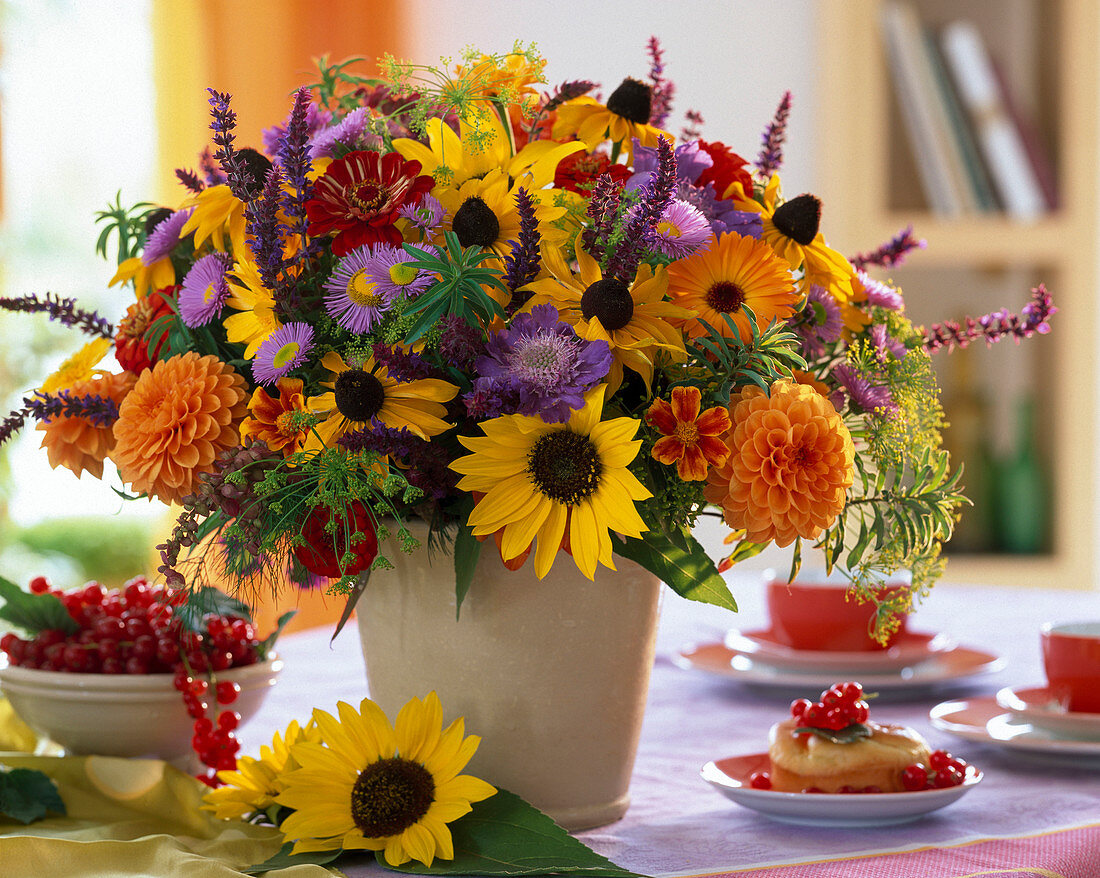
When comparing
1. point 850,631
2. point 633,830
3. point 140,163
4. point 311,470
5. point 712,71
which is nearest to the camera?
point 311,470

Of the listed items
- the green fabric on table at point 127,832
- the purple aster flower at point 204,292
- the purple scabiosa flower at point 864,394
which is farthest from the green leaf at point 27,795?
the purple scabiosa flower at point 864,394

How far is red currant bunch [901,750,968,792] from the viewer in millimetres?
671

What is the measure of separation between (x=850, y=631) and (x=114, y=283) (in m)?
0.64

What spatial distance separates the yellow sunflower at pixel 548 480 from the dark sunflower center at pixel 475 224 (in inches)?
3.9

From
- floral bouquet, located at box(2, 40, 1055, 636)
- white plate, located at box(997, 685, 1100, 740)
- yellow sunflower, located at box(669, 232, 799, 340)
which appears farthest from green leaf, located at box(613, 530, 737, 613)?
white plate, located at box(997, 685, 1100, 740)

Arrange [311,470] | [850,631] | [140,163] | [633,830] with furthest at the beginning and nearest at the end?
[140,163] < [850,631] < [633,830] < [311,470]

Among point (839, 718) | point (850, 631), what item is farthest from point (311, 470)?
point (850, 631)

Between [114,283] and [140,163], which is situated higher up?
[140,163]

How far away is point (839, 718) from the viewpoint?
2.26 ft

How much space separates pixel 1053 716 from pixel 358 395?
Result: 0.53 metres

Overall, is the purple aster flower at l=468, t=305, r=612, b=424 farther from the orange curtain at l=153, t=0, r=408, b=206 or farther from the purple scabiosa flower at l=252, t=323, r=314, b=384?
the orange curtain at l=153, t=0, r=408, b=206

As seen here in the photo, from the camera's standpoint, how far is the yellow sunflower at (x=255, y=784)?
0.66 m

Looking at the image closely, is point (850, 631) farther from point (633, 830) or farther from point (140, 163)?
point (140, 163)

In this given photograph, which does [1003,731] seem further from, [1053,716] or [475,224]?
[475,224]
